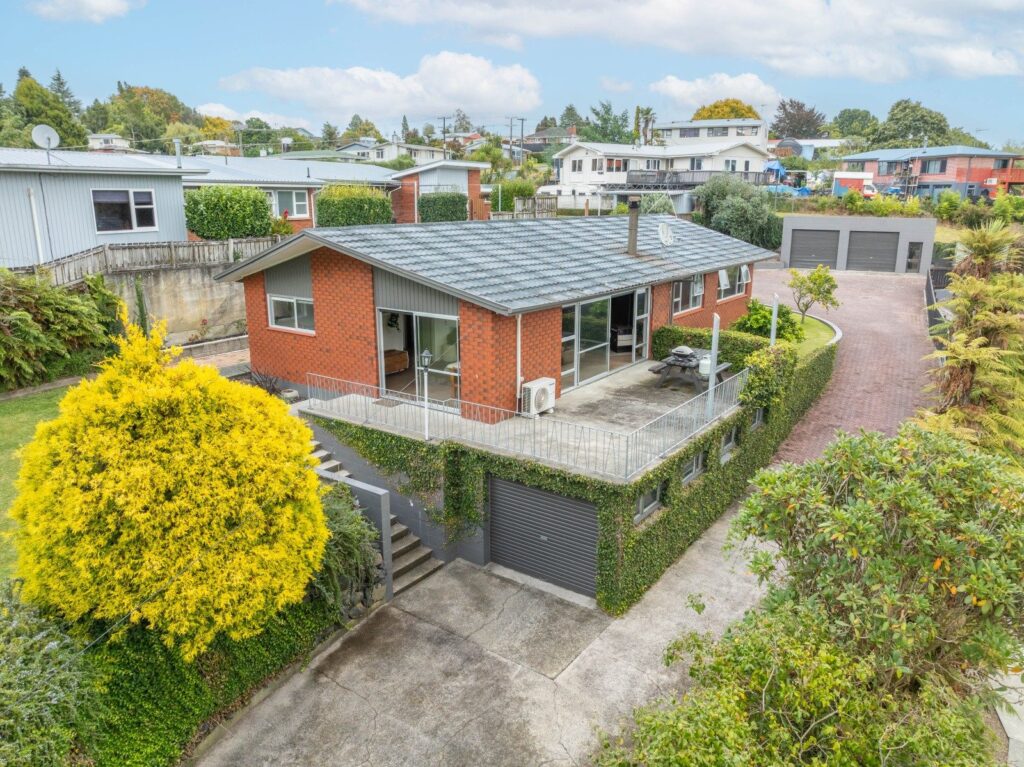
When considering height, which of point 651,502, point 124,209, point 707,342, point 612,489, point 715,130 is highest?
point 715,130

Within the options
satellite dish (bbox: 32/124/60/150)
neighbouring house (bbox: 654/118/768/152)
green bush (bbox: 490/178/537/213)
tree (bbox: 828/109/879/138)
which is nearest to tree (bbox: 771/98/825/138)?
tree (bbox: 828/109/879/138)

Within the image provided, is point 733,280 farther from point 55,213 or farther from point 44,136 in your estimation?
point 44,136

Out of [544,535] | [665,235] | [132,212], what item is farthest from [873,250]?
[132,212]

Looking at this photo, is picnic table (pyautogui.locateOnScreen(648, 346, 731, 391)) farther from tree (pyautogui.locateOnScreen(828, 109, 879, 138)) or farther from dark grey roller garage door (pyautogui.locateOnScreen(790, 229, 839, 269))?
tree (pyautogui.locateOnScreen(828, 109, 879, 138))

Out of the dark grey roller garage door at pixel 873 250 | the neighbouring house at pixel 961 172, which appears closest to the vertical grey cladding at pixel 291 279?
the dark grey roller garage door at pixel 873 250

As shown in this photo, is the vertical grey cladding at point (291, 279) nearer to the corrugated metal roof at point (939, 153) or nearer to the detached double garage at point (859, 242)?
the detached double garage at point (859, 242)
